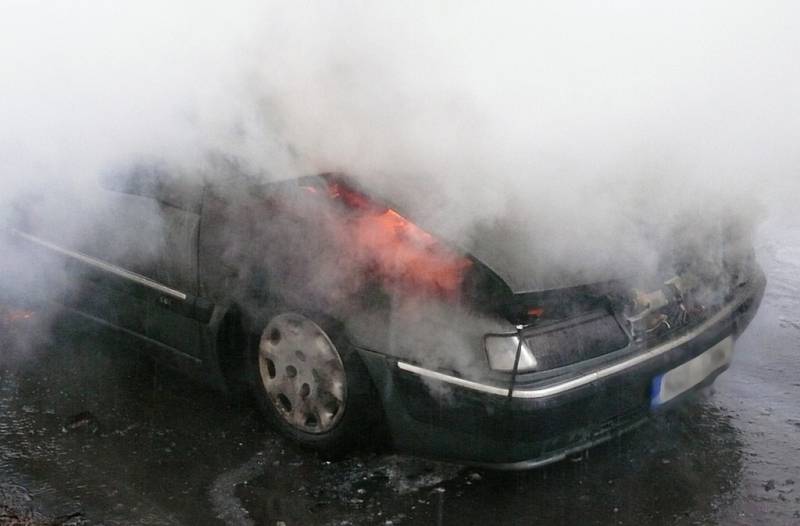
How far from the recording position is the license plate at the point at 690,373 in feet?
10.3

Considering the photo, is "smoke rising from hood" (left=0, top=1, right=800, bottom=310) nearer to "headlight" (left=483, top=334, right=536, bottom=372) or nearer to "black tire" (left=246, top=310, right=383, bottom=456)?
"headlight" (left=483, top=334, right=536, bottom=372)

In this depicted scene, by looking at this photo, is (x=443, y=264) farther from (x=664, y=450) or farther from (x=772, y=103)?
(x=772, y=103)

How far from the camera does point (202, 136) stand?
333cm

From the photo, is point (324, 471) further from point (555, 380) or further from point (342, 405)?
point (555, 380)

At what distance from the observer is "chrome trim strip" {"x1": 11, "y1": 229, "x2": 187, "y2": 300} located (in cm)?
362

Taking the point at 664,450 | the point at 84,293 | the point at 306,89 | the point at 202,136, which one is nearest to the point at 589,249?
the point at 664,450

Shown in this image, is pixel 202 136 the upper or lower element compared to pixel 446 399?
upper

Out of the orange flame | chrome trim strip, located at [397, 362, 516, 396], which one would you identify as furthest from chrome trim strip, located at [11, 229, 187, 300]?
chrome trim strip, located at [397, 362, 516, 396]

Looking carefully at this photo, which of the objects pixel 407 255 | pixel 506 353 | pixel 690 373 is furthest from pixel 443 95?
pixel 690 373

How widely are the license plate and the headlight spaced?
1.82ft

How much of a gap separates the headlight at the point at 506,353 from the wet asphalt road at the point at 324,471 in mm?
599

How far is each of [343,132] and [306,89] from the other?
0.21 meters

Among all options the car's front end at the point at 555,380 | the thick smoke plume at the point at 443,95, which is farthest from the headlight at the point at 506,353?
the thick smoke plume at the point at 443,95

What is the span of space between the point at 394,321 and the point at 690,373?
3.80 feet
